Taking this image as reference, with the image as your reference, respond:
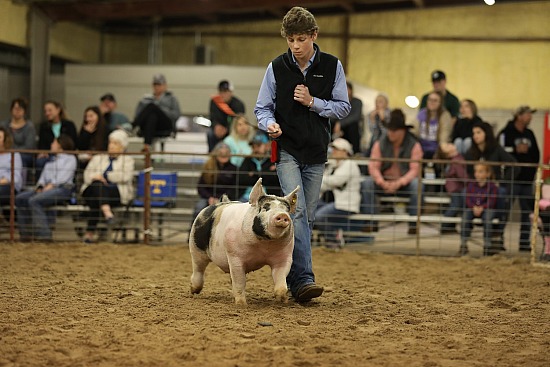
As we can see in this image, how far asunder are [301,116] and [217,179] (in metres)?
4.47

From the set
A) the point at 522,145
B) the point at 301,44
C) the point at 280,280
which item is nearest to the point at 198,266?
the point at 280,280

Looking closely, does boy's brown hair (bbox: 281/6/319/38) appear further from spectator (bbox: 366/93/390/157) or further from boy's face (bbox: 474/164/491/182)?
spectator (bbox: 366/93/390/157)

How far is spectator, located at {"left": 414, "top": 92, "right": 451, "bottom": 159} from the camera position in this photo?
36.9 feet

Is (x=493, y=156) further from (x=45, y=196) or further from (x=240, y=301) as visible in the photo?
(x=240, y=301)

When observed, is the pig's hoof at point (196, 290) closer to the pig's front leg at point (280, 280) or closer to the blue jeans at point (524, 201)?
the pig's front leg at point (280, 280)

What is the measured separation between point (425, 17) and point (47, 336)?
14.7 m

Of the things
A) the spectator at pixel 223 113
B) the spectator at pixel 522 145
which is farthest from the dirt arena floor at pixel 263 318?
the spectator at pixel 223 113

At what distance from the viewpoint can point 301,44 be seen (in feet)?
18.7

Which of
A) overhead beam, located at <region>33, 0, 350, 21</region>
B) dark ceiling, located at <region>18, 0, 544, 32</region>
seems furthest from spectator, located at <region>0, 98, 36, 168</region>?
overhead beam, located at <region>33, 0, 350, 21</region>

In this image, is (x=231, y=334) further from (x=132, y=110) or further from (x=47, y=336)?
(x=132, y=110)

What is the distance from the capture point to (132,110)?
50.8ft

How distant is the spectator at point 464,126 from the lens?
11055 millimetres

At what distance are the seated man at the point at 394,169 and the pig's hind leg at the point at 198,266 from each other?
13.9 ft

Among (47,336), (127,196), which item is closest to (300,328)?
(47,336)
